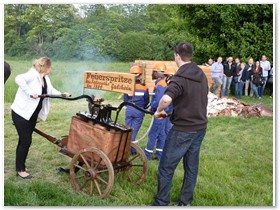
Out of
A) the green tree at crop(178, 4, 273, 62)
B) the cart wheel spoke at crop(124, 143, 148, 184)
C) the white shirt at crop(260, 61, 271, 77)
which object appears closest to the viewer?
the cart wheel spoke at crop(124, 143, 148, 184)

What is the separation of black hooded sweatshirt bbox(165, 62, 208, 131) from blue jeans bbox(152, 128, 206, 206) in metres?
0.09

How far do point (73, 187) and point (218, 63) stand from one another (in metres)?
4.48

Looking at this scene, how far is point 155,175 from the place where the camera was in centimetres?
427

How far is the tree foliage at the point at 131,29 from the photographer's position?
471cm

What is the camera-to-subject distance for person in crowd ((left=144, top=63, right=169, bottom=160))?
4.64m

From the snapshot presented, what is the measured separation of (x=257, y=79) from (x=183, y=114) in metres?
4.52

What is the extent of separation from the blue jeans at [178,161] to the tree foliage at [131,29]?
1870mm

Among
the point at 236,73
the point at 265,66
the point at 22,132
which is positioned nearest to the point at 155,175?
the point at 22,132

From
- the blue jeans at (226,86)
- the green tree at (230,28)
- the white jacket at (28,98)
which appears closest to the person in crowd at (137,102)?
the green tree at (230,28)

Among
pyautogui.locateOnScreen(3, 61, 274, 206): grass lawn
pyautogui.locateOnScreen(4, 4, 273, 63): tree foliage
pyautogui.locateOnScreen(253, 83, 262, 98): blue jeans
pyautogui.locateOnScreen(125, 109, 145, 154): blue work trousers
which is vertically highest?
pyautogui.locateOnScreen(4, 4, 273, 63): tree foliage

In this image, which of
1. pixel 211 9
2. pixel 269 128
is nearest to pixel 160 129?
pixel 211 9

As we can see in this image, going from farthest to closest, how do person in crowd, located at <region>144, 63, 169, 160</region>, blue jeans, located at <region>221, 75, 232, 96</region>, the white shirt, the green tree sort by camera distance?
blue jeans, located at <region>221, 75, 232, 96</region> < the white shirt < the green tree < person in crowd, located at <region>144, 63, 169, 160</region>

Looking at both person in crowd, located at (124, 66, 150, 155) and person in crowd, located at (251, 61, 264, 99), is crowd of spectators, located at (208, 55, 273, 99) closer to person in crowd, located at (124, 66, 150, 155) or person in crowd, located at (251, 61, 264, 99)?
person in crowd, located at (251, 61, 264, 99)

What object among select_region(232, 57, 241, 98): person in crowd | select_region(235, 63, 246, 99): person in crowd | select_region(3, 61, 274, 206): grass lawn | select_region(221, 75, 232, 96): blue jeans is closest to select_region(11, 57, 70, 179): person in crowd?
select_region(3, 61, 274, 206): grass lawn
